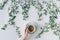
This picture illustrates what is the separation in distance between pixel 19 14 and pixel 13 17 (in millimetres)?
64

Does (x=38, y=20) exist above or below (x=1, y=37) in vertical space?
above

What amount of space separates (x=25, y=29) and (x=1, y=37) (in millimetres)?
253

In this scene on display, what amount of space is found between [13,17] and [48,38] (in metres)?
0.38

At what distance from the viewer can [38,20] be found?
1.92m

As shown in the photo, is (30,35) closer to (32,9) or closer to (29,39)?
(29,39)

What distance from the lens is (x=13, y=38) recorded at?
1.95m

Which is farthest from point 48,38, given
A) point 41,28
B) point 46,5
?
point 46,5

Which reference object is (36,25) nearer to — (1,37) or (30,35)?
(30,35)

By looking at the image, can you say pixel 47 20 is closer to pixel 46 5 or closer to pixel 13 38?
pixel 46 5

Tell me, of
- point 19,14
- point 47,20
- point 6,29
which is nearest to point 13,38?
point 6,29

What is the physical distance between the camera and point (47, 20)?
1.90m

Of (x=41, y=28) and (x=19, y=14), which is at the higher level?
(x=19, y=14)

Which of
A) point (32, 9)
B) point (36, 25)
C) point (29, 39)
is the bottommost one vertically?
point (29, 39)

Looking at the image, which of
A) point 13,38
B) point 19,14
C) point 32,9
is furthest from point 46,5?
point 13,38
